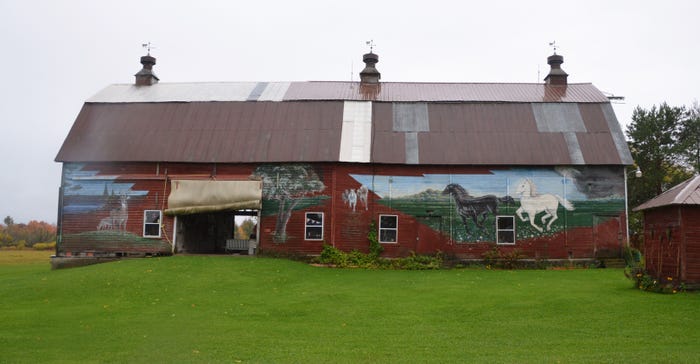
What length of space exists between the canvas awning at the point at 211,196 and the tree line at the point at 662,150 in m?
29.9

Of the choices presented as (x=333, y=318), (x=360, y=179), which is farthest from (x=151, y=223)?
(x=333, y=318)

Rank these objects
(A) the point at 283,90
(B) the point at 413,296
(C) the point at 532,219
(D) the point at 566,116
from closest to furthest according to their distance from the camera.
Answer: (B) the point at 413,296
(C) the point at 532,219
(D) the point at 566,116
(A) the point at 283,90

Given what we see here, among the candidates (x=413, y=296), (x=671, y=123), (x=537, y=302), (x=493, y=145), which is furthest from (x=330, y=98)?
(x=671, y=123)

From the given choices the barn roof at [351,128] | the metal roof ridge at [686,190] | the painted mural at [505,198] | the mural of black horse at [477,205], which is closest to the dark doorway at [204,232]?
the barn roof at [351,128]

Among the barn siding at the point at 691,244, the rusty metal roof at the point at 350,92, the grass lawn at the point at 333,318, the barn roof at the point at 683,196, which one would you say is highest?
the rusty metal roof at the point at 350,92

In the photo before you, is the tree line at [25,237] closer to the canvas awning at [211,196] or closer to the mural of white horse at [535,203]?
the canvas awning at [211,196]

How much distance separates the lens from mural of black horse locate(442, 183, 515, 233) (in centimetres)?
2606

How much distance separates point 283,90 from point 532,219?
47.0 feet

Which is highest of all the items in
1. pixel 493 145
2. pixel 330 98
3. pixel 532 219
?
pixel 330 98

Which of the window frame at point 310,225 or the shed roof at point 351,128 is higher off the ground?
the shed roof at point 351,128

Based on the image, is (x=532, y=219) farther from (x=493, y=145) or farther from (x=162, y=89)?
(x=162, y=89)

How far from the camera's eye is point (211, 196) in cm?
2609

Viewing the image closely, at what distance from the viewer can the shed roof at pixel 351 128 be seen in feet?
87.0

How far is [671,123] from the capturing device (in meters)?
44.2
